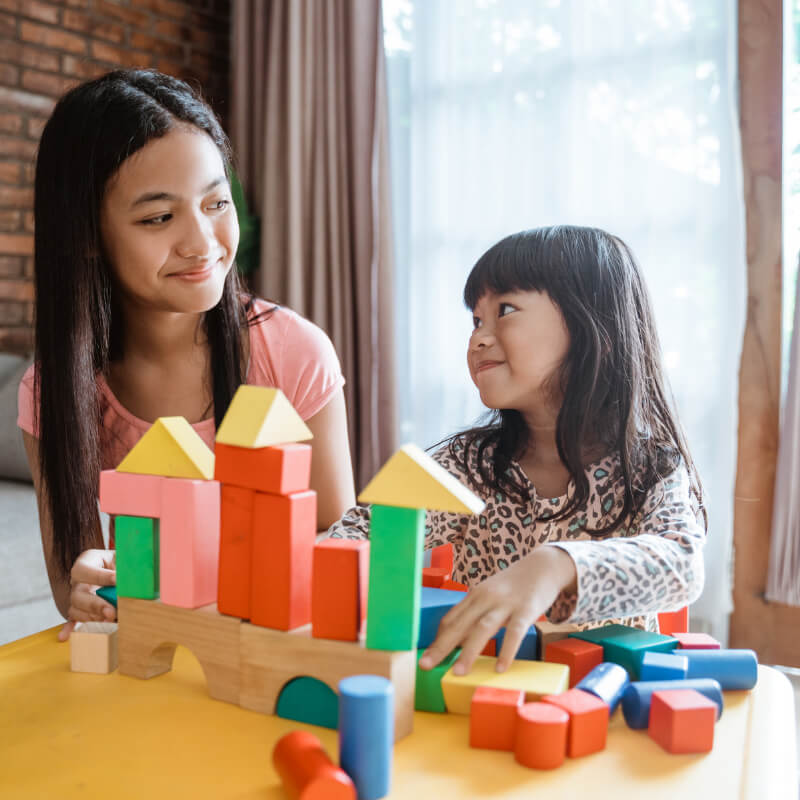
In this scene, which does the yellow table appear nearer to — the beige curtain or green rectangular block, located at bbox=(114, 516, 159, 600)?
green rectangular block, located at bbox=(114, 516, 159, 600)

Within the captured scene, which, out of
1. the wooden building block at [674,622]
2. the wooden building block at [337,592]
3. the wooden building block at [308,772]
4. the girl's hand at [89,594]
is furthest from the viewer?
the wooden building block at [674,622]

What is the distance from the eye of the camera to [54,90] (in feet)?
8.94

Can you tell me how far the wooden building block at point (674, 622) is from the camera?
0.94 m

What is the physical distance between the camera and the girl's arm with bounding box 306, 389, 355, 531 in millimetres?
1387

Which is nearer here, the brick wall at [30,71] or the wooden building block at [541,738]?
the wooden building block at [541,738]

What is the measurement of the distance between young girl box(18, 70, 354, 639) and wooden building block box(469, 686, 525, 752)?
0.67m

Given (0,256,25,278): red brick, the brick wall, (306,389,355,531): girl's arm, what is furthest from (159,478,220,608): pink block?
(0,256,25,278): red brick

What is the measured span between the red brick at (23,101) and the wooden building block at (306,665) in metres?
2.54

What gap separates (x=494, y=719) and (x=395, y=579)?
128mm

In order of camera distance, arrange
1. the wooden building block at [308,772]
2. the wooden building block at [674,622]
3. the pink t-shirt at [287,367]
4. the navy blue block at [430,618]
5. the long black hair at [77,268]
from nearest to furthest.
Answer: the wooden building block at [308,772] → the navy blue block at [430,618] → the wooden building block at [674,622] → the long black hair at [77,268] → the pink t-shirt at [287,367]

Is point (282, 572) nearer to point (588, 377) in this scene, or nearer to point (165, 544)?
point (165, 544)

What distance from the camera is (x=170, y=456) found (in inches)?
27.2

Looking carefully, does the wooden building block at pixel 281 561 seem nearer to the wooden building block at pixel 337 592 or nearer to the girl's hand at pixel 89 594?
the wooden building block at pixel 337 592

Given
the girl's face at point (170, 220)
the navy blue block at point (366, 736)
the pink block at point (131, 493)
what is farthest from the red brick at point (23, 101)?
the navy blue block at point (366, 736)
